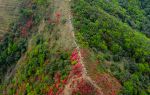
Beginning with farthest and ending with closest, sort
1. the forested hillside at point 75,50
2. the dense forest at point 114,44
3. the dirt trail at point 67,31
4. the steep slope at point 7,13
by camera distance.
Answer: the steep slope at point 7,13 → the dense forest at point 114,44 → the forested hillside at point 75,50 → the dirt trail at point 67,31

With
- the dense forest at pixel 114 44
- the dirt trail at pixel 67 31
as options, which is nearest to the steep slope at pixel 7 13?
the dirt trail at pixel 67 31

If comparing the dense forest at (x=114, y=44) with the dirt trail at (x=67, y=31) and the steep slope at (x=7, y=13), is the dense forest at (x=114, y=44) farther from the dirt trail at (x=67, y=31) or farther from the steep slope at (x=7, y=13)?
the steep slope at (x=7, y=13)

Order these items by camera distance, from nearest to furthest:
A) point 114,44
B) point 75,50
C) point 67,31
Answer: point 75,50 < point 67,31 < point 114,44

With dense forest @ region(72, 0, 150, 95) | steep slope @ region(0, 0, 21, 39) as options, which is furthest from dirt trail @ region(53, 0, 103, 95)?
steep slope @ region(0, 0, 21, 39)

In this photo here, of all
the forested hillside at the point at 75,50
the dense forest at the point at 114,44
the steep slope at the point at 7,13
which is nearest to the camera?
the forested hillside at the point at 75,50

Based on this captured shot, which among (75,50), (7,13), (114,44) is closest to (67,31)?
(75,50)

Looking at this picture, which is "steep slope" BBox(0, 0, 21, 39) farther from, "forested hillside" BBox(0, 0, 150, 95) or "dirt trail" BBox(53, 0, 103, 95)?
"dirt trail" BBox(53, 0, 103, 95)

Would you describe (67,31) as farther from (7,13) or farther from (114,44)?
(7,13)

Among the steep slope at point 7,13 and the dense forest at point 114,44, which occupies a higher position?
the dense forest at point 114,44
